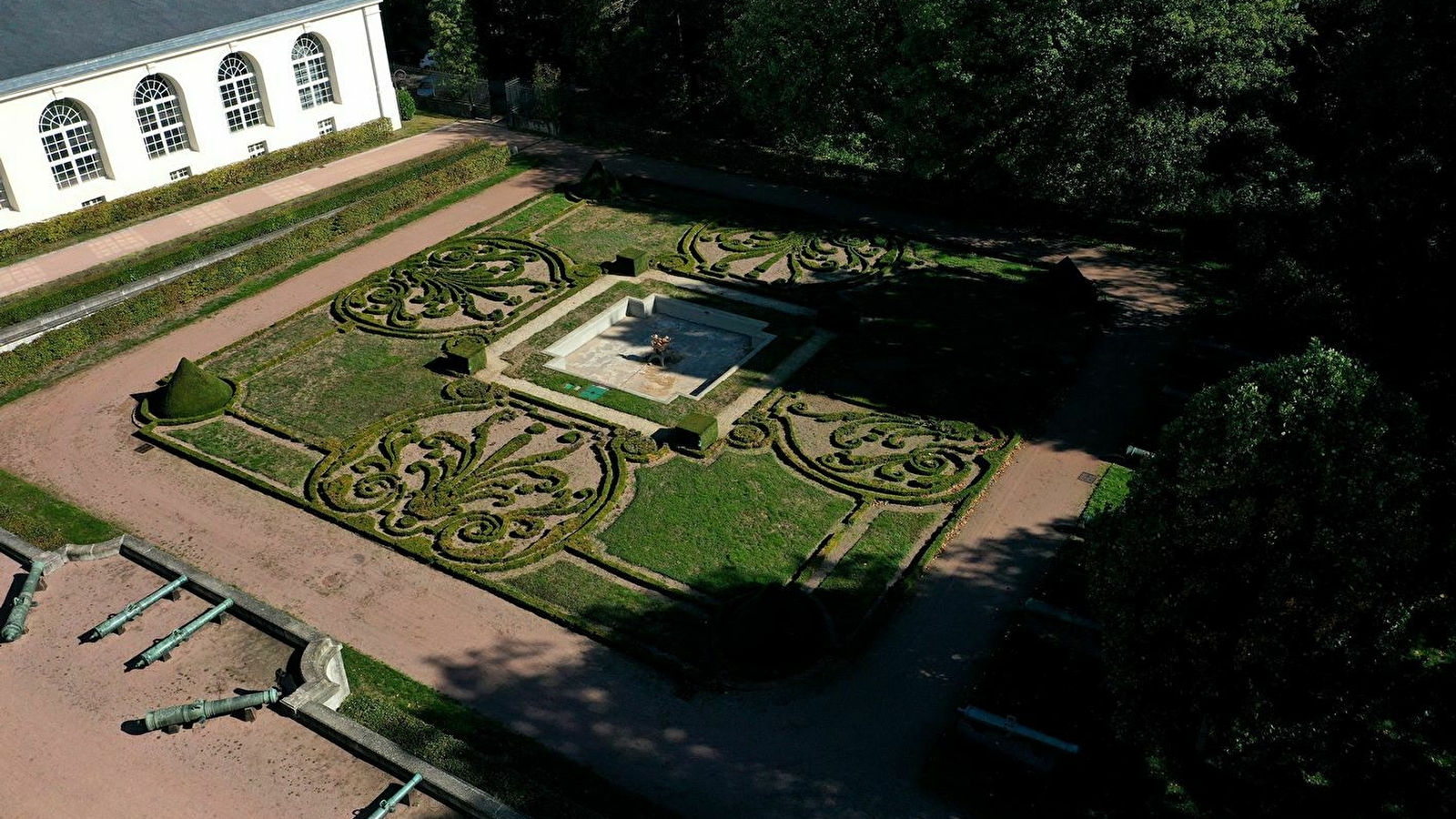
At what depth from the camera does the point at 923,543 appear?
33.7 m

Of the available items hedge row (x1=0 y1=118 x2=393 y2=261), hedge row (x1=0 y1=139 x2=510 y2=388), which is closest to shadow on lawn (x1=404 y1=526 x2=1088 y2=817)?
hedge row (x1=0 y1=139 x2=510 y2=388)

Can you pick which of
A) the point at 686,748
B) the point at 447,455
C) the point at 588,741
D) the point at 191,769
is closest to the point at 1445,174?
the point at 686,748

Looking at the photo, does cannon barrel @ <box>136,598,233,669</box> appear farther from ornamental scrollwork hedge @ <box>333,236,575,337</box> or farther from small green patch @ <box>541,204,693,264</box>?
small green patch @ <box>541,204,693,264</box>

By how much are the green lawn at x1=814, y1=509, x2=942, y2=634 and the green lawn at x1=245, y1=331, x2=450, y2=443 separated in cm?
1677

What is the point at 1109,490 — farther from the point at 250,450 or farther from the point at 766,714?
the point at 250,450

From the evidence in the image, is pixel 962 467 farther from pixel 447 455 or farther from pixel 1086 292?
pixel 447 455

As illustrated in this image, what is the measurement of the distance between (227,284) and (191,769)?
2825 cm

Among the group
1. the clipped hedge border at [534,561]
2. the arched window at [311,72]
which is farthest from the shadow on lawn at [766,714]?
the arched window at [311,72]

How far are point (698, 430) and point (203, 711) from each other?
16.8 meters

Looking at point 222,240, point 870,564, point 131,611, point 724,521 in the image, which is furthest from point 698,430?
point 222,240

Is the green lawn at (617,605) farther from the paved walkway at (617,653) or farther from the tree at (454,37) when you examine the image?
the tree at (454,37)

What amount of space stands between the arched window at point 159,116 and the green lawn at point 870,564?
42.0 meters

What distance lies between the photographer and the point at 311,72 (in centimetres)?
6109

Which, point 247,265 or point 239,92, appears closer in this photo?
point 247,265
